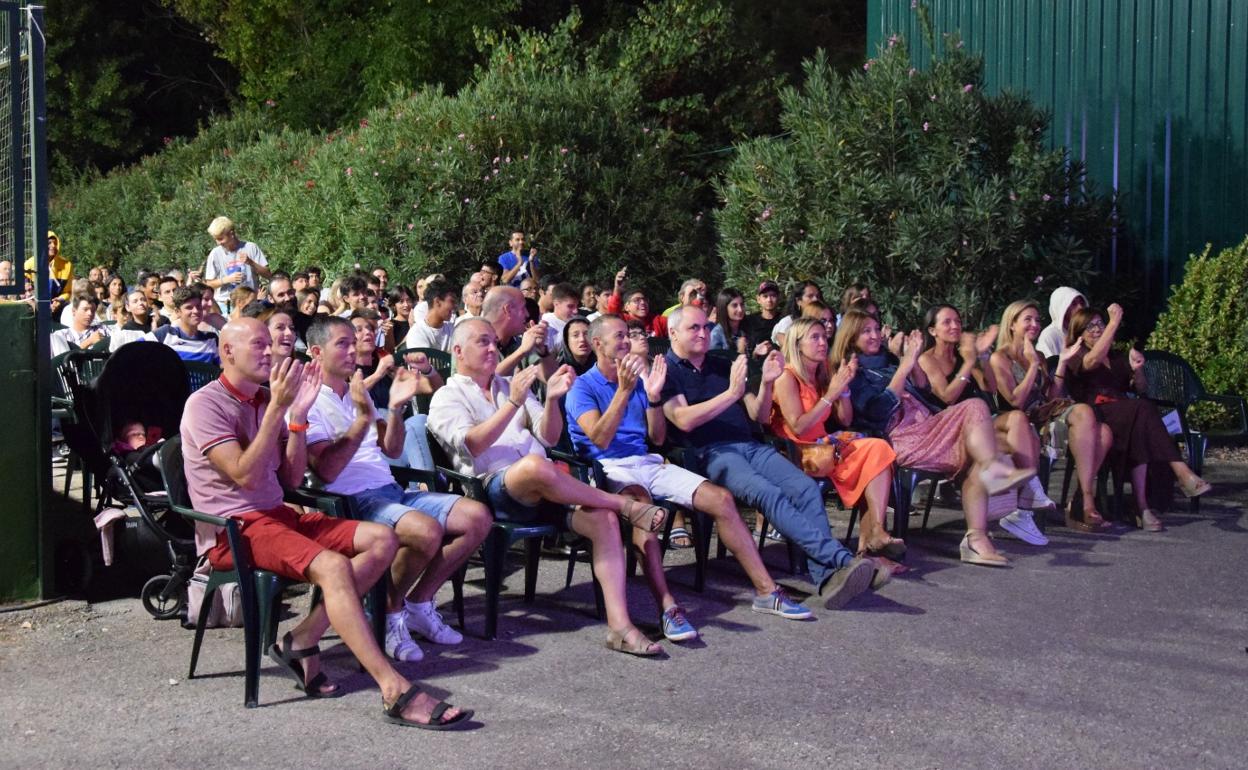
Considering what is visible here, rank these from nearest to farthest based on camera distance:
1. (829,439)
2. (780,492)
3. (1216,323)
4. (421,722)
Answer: (421,722) → (780,492) → (829,439) → (1216,323)

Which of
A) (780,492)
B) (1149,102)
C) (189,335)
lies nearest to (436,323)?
(189,335)

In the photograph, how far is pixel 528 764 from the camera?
476 cm

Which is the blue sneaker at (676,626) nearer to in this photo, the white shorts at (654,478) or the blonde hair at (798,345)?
the white shorts at (654,478)

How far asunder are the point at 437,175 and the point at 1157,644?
1206 centimetres

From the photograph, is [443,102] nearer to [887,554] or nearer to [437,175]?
[437,175]

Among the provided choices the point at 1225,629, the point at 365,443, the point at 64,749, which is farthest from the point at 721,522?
the point at 64,749

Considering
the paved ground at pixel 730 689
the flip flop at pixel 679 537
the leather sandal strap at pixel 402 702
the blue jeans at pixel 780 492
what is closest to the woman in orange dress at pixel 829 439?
the blue jeans at pixel 780 492

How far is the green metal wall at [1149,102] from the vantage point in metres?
12.9

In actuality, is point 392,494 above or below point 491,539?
above

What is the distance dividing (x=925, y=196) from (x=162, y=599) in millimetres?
7988

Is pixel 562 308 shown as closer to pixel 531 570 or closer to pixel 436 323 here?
pixel 436 323

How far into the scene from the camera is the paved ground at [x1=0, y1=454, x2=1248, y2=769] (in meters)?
4.89

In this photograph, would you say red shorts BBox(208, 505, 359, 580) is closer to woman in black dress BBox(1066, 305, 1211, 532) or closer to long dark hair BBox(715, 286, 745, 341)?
woman in black dress BBox(1066, 305, 1211, 532)

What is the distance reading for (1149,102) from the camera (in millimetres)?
13312
